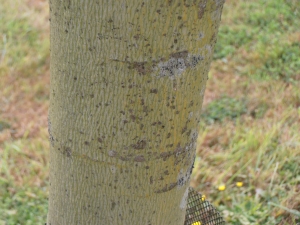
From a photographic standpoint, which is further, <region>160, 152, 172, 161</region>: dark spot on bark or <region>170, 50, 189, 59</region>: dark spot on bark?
<region>160, 152, 172, 161</region>: dark spot on bark

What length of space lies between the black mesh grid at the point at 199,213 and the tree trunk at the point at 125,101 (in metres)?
0.66

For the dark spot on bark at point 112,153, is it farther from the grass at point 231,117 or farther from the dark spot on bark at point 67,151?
the grass at point 231,117

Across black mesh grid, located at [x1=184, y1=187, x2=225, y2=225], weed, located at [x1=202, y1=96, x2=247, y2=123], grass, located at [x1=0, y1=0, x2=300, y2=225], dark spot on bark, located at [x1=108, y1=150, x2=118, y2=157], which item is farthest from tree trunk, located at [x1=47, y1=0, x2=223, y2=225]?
weed, located at [x1=202, y1=96, x2=247, y2=123]

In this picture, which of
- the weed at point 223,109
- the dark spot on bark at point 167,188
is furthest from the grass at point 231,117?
the dark spot on bark at point 167,188

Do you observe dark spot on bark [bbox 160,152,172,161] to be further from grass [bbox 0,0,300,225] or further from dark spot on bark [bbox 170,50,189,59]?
grass [bbox 0,0,300,225]

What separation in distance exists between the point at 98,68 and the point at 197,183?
179cm

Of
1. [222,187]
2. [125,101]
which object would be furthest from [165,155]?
[222,187]

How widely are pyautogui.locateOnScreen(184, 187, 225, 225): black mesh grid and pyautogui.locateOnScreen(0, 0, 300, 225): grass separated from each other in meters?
0.51

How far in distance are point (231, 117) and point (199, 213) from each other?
63.3 inches

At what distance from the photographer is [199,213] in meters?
1.66

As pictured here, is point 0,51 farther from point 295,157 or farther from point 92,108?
point 92,108

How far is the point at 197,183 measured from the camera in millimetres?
2420

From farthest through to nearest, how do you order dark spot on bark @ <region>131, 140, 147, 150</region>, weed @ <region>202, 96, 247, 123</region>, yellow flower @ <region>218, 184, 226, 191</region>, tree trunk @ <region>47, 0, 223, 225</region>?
1. weed @ <region>202, 96, 247, 123</region>
2. yellow flower @ <region>218, 184, 226, 191</region>
3. dark spot on bark @ <region>131, 140, 147, 150</region>
4. tree trunk @ <region>47, 0, 223, 225</region>

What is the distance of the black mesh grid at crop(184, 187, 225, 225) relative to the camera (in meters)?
1.63
